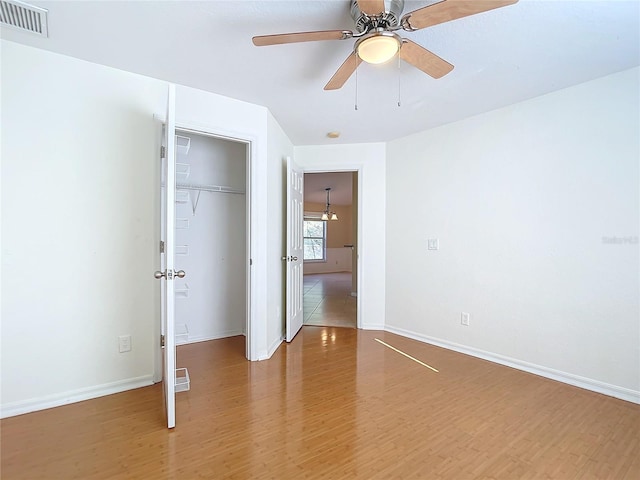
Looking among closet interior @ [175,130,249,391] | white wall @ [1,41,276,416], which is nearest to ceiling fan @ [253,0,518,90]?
white wall @ [1,41,276,416]

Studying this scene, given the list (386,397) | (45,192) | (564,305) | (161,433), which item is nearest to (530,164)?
(564,305)

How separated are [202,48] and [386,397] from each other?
9.28 feet

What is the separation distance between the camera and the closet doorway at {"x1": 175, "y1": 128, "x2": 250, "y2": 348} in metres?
3.44

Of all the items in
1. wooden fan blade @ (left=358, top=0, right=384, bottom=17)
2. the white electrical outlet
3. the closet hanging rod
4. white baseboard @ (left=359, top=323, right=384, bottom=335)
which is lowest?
white baseboard @ (left=359, top=323, right=384, bottom=335)

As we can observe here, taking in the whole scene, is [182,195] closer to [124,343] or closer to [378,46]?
[124,343]

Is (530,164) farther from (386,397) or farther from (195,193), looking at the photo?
(195,193)

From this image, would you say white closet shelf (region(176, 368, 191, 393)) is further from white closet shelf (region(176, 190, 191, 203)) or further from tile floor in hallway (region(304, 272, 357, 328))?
tile floor in hallway (region(304, 272, 357, 328))

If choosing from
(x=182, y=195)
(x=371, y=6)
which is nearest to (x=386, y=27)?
(x=371, y=6)

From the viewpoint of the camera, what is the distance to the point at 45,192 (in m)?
2.09

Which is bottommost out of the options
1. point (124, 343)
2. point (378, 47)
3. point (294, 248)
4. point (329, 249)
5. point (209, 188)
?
point (124, 343)

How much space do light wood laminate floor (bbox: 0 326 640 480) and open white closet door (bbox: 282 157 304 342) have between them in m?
0.91

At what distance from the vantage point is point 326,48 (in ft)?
6.65

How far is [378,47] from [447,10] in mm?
345

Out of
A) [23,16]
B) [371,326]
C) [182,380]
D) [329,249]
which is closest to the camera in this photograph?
[23,16]
